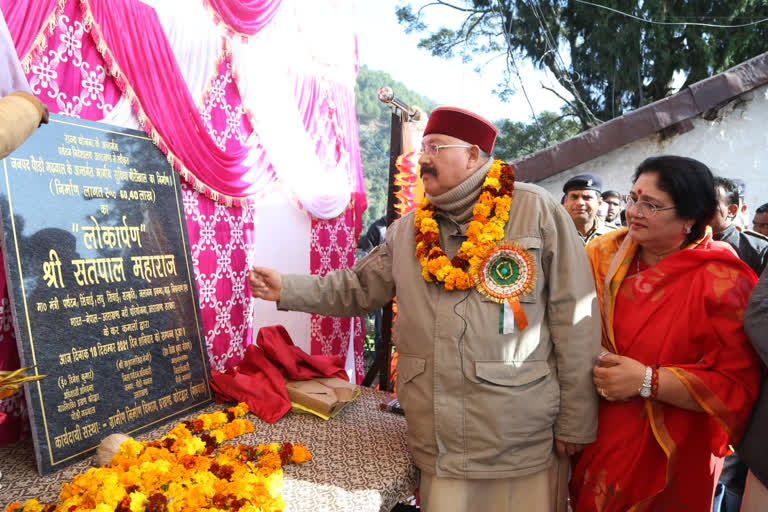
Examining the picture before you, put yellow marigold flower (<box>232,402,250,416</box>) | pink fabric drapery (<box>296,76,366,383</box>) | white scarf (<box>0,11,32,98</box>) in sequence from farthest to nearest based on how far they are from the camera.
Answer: pink fabric drapery (<box>296,76,366,383</box>) → yellow marigold flower (<box>232,402,250,416</box>) → white scarf (<box>0,11,32,98</box>)

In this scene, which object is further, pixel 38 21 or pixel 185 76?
pixel 185 76

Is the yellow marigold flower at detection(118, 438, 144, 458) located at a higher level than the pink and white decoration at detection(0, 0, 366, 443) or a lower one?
lower

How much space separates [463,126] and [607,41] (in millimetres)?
12241

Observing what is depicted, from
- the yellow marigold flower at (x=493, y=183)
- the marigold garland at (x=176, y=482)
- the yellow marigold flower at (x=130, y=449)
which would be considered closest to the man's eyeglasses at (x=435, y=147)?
the yellow marigold flower at (x=493, y=183)

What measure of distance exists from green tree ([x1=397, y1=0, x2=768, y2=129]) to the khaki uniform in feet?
33.1

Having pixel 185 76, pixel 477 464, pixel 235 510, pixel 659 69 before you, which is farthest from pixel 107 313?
pixel 659 69

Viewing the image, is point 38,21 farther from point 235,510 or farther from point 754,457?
point 754,457

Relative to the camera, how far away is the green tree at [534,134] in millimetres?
14750

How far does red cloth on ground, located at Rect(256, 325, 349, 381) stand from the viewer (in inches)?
110

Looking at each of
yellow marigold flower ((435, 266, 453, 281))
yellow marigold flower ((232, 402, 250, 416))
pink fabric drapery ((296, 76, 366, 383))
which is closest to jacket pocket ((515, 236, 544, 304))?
yellow marigold flower ((435, 266, 453, 281))

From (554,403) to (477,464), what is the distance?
1.29 ft

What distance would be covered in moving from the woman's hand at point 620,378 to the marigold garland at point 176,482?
1284mm

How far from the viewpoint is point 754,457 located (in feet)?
5.95

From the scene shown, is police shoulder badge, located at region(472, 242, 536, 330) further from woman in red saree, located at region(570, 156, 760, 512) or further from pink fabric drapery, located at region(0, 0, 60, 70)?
pink fabric drapery, located at region(0, 0, 60, 70)
